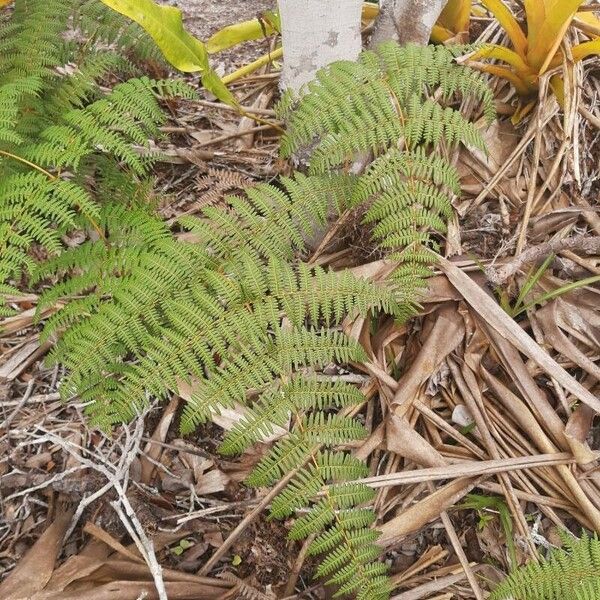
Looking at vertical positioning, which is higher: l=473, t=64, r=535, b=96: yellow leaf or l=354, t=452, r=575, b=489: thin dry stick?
l=473, t=64, r=535, b=96: yellow leaf

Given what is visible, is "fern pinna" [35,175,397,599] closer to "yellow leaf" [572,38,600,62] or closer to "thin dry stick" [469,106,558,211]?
"thin dry stick" [469,106,558,211]

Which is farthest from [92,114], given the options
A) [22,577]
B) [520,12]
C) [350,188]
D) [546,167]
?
[520,12]

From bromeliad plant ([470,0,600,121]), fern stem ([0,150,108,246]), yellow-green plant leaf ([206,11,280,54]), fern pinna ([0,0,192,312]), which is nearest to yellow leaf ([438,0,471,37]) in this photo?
bromeliad plant ([470,0,600,121])

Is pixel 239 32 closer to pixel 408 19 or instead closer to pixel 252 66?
pixel 252 66

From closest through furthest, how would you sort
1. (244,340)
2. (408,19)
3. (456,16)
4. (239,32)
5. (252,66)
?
(244,340) → (408,19) → (456,16) → (239,32) → (252,66)

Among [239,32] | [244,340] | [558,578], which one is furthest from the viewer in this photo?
[239,32]

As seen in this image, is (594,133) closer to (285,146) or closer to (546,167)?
(546,167)

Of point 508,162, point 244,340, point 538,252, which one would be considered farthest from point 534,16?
point 244,340
